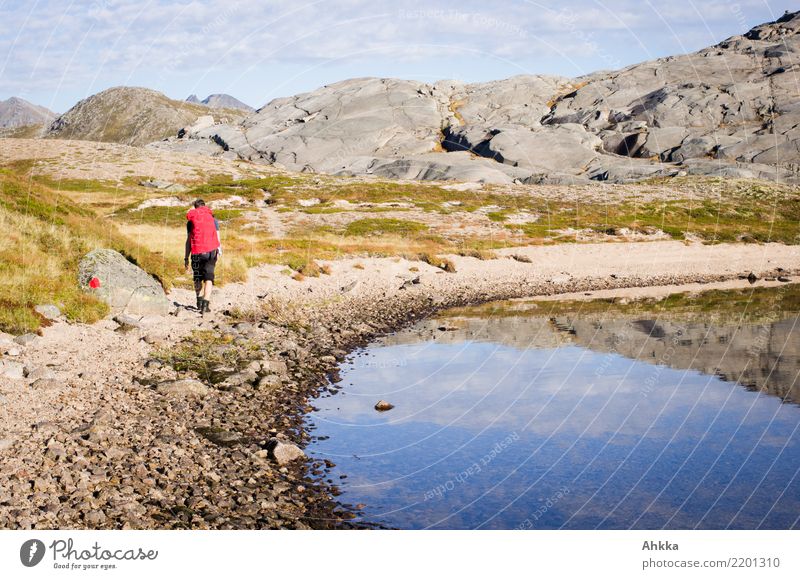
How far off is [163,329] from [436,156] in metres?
127

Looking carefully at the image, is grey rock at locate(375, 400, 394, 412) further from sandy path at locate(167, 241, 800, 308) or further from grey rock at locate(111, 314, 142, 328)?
sandy path at locate(167, 241, 800, 308)

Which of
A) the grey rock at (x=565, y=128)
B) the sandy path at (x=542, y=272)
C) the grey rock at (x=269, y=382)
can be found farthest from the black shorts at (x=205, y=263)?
the grey rock at (x=565, y=128)

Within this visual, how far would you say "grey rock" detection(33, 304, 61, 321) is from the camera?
19.5m

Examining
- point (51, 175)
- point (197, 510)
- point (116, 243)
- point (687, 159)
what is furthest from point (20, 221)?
point (687, 159)

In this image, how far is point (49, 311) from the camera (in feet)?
65.0

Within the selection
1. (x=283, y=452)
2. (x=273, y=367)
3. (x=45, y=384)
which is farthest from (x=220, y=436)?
(x=273, y=367)

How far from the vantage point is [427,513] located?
39.3 feet

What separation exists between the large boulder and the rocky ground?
86 cm

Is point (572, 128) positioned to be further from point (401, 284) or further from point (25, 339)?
point (25, 339)

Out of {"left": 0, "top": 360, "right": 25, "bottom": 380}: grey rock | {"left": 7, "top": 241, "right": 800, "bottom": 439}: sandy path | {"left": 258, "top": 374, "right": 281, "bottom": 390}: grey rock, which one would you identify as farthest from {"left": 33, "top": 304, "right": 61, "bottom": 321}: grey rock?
{"left": 258, "top": 374, "right": 281, "bottom": 390}: grey rock

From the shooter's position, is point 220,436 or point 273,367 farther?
point 273,367

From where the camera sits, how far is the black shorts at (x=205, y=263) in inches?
891

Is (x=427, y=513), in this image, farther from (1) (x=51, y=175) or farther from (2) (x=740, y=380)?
(1) (x=51, y=175)

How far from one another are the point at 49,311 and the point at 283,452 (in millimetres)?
10447
